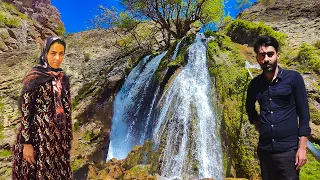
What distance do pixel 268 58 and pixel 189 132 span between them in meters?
5.29

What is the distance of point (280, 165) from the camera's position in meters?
2.62

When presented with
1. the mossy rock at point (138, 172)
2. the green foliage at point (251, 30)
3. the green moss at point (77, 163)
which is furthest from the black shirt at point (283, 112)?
the green moss at point (77, 163)

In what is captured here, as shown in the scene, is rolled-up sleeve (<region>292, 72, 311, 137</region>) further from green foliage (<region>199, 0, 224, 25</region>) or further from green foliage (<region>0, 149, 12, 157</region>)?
green foliage (<region>199, 0, 224, 25</region>)

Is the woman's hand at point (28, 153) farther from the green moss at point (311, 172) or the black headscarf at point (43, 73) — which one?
the green moss at point (311, 172)

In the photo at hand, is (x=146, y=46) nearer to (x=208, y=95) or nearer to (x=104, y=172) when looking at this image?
(x=208, y=95)

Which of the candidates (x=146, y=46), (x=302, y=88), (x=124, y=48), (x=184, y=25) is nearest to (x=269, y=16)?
(x=184, y=25)

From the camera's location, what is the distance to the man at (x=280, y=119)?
2598 mm

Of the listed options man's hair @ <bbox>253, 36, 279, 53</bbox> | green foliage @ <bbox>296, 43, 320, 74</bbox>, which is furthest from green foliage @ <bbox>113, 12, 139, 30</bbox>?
man's hair @ <bbox>253, 36, 279, 53</bbox>

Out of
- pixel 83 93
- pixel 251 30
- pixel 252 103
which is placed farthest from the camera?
pixel 83 93

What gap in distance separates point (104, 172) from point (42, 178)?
17.9 ft

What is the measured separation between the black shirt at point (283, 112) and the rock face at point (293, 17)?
8778 millimetres

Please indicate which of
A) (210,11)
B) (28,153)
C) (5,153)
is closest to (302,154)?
(28,153)

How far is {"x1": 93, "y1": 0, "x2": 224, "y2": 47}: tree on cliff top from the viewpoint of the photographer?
1477 cm

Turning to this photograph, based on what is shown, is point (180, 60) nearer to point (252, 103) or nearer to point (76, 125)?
point (76, 125)
